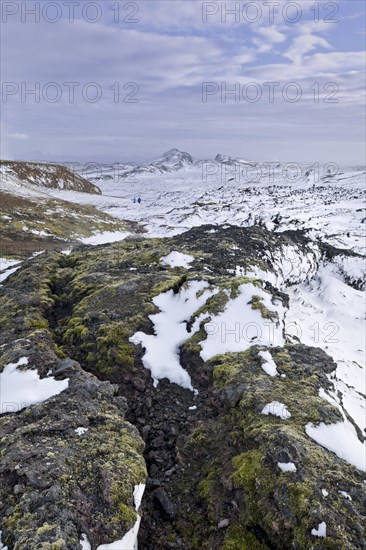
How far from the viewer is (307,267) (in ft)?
93.8

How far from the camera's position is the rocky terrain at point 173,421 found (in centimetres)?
709

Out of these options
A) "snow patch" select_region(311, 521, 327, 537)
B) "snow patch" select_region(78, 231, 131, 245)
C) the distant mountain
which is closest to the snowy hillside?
"snow patch" select_region(311, 521, 327, 537)

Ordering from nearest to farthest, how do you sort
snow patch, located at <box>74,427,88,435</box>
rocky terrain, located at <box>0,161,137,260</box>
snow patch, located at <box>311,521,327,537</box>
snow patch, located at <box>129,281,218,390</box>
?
1. snow patch, located at <box>311,521,327,537</box>
2. snow patch, located at <box>74,427,88,435</box>
3. snow patch, located at <box>129,281,218,390</box>
4. rocky terrain, located at <box>0,161,137,260</box>

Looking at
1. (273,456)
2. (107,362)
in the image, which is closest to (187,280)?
(107,362)

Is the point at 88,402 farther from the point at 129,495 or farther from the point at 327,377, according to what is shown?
the point at 327,377

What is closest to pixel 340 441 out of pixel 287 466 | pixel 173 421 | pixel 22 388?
pixel 287 466

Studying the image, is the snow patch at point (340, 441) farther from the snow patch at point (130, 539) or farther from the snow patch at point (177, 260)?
the snow patch at point (177, 260)

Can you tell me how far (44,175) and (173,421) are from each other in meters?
148

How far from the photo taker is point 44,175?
143m

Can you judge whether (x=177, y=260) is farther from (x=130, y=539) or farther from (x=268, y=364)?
(x=130, y=539)

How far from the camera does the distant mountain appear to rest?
132 metres

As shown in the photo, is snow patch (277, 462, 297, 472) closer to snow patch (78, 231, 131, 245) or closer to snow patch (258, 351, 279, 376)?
snow patch (258, 351, 279, 376)

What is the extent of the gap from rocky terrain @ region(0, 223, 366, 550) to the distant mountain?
12325 cm

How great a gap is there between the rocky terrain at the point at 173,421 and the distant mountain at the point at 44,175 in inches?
4852
